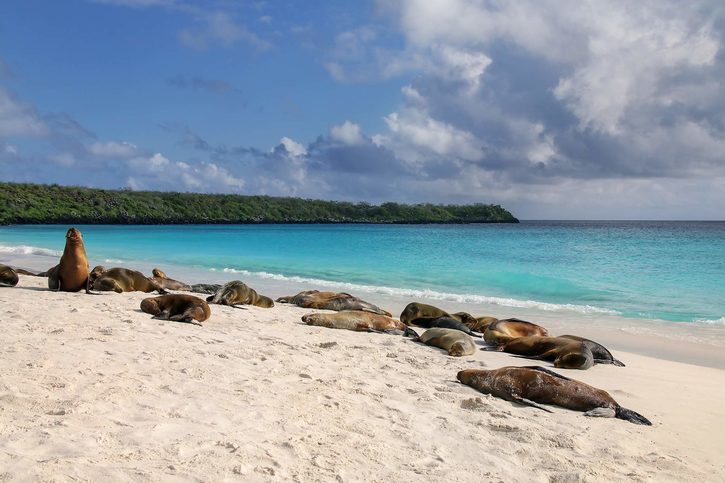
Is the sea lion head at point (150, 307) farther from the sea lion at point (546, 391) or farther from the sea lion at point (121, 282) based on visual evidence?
the sea lion at point (546, 391)

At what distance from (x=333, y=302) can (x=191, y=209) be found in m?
93.8

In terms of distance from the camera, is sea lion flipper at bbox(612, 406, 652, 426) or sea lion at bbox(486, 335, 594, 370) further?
sea lion at bbox(486, 335, 594, 370)

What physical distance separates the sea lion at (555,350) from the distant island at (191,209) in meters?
77.7

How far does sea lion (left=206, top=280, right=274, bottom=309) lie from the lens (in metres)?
10.4

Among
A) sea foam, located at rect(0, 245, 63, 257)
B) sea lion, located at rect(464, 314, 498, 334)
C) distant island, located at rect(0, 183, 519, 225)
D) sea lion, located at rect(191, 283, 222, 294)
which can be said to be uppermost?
distant island, located at rect(0, 183, 519, 225)

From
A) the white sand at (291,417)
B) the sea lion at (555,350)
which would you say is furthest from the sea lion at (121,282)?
the sea lion at (555,350)

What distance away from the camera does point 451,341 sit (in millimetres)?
7906

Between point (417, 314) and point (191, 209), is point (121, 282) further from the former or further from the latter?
point (191, 209)

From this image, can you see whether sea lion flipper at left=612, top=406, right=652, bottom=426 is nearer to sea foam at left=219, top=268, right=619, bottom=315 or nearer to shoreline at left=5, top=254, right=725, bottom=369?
shoreline at left=5, top=254, right=725, bottom=369

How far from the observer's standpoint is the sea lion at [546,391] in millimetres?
5207

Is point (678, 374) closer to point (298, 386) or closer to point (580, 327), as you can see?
point (580, 327)

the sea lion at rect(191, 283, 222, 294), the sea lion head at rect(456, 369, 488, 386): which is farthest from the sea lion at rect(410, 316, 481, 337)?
the sea lion at rect(191, 283, 222, 294)

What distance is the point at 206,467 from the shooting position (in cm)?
327

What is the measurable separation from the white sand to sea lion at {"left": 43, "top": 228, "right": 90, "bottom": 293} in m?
3.21
